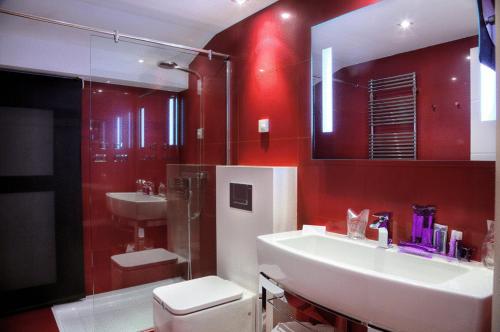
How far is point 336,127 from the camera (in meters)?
1.88

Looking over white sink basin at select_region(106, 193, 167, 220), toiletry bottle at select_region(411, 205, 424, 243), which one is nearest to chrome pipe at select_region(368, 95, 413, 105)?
toiletry bottle at select_region(411, 205, 424, 243)

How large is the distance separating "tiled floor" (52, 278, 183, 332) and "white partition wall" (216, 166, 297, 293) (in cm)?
70

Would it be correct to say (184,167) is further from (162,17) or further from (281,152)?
(162,17)

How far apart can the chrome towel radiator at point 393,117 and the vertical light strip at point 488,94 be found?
0.26m

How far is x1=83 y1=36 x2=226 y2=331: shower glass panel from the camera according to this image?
2617 millimetres

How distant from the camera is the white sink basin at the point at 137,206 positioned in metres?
2.75

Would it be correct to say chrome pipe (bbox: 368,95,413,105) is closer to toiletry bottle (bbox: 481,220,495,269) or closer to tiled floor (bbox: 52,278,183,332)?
toiletry bottle (bbox: 481,220,495,269)

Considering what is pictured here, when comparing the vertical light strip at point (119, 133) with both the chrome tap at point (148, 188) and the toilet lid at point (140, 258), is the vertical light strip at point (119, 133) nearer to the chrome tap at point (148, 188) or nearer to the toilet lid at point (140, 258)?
the chrome tap at point (148, 188)

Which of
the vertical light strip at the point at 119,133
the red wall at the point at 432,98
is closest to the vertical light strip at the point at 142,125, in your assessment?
the vertical light strip at the point at 119,133

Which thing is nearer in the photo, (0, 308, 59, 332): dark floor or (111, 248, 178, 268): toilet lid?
(0, 308, 59, 332): dark floor

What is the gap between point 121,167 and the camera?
8.86 feet

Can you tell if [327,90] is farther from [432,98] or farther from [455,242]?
[455,242]

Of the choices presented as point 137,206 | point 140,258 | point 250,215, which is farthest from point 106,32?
point 140,258

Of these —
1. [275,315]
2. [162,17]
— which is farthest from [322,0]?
[275,315]
